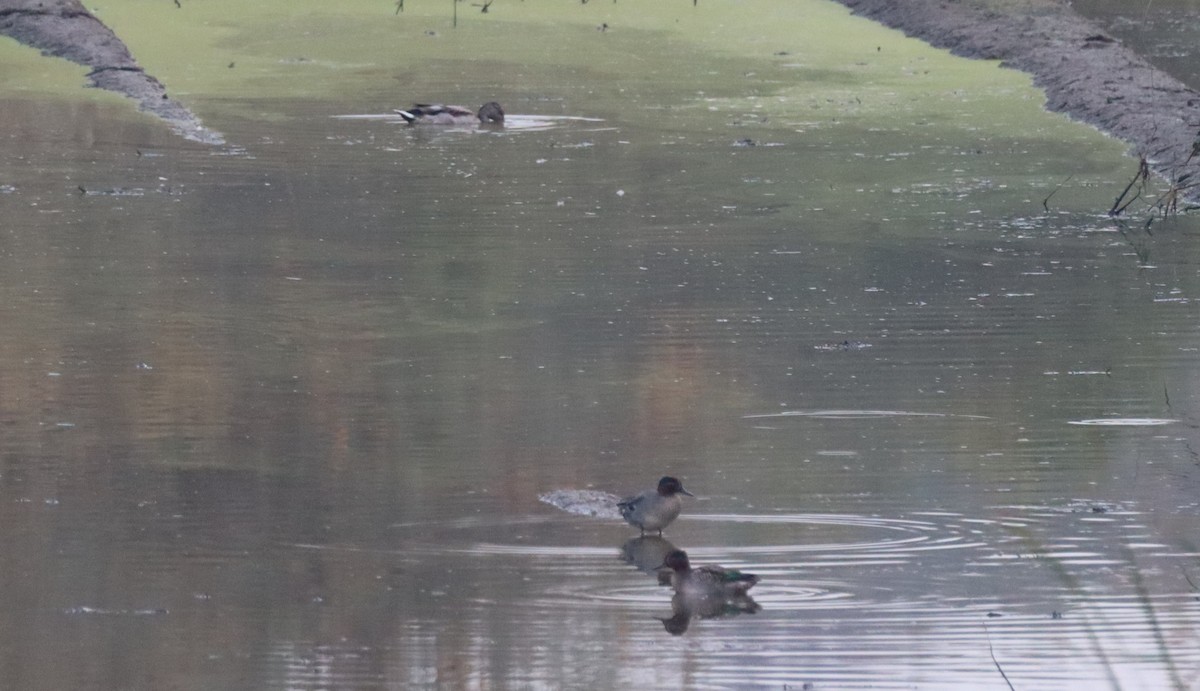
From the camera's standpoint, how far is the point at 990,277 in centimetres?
861

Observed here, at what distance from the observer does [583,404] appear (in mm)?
6461

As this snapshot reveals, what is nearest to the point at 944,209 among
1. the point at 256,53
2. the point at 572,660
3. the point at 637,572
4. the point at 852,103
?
the point at 852,103

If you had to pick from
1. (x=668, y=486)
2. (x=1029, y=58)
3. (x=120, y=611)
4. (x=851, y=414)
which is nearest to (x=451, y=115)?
(x=1029, y=58)

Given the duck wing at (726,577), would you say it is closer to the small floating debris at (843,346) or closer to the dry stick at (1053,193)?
the small floating debris at (843,346)

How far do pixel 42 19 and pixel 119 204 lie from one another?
6.71m

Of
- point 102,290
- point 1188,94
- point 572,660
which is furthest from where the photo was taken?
point 1188,94

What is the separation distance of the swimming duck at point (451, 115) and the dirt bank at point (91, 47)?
1.30 m

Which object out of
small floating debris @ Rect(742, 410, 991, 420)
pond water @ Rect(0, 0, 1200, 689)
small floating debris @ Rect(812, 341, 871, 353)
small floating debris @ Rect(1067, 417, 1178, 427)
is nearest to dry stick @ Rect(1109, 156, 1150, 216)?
pond water @ Rect(0, 0, 1200, 689)

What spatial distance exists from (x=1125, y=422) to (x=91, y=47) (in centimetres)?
1086

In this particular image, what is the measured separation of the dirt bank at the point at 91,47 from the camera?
13.3 metres

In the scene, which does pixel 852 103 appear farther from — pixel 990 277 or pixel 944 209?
pixel 990 277

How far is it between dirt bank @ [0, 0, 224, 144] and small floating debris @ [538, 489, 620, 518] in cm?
753

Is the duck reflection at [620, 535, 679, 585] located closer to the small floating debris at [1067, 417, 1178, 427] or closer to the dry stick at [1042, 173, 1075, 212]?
the small floating debris at [1067, 417, 1178, 427]

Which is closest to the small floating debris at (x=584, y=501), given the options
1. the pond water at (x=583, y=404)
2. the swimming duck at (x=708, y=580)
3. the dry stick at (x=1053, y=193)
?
the pond water at (x=583, y=404)
